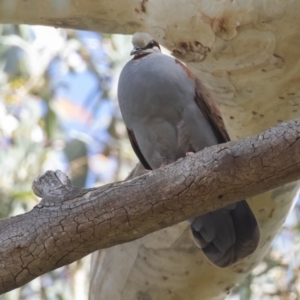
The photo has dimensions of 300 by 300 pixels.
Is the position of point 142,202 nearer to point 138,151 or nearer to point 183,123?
point 183,123

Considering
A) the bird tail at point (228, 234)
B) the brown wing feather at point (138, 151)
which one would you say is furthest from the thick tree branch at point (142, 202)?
the brown wing feather at point (138, 151)

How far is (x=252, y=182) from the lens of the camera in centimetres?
191

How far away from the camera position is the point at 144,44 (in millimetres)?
3021

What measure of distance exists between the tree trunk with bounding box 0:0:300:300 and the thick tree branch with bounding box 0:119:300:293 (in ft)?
2.86

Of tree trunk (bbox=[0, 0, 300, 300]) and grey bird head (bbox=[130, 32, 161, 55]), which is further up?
grey bird head (bbox=[130, 32, 161, 55])

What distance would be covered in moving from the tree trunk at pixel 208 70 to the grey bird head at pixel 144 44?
1.3 inches

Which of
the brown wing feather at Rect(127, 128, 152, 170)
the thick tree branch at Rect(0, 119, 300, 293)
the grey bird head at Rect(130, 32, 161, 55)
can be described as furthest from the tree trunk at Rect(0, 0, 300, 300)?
the thick tree branch at Rect(0, 119, 300, 293)

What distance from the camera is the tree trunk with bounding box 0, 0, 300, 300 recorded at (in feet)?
8.78

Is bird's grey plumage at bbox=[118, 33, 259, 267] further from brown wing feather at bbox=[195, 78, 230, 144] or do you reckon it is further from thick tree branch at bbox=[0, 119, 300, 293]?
thick tree branch at bbox=[0, 119, 300, 293]

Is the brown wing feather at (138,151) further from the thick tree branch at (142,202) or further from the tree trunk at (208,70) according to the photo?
the thick tree branch at (142,202)

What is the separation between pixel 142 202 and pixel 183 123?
938 mm

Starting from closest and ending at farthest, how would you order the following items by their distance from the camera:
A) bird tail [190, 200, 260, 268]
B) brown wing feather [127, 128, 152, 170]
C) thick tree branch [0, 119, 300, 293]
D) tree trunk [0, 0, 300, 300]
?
thick tree branch [0, 119, 300, 293], tree trunk [0, 0, 300, 300], bird tail [190, 200, 260, 268], brown wing feather [127, 128, 152, 170]

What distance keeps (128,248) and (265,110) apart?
40.0 inches

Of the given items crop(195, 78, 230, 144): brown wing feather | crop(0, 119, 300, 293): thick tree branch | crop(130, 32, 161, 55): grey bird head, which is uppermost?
crop(130, 32, 161, 55): grey bird head
